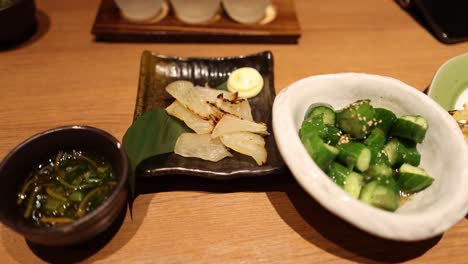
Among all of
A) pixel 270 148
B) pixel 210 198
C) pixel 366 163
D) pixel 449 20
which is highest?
pixel 449 20

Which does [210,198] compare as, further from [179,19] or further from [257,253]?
[179,19]

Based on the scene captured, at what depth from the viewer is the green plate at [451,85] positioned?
5.22 feet

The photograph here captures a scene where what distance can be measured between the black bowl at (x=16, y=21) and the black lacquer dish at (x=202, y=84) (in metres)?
0.66

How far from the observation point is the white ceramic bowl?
1092 mm

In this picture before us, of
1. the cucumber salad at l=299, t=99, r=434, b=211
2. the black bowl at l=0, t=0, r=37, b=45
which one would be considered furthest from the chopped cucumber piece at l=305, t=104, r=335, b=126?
the black bowl at l=0, t=0, r=37, b=45

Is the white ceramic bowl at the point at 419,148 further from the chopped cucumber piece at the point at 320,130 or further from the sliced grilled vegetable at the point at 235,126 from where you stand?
the sliced grilled vegetable at the point at 235,126

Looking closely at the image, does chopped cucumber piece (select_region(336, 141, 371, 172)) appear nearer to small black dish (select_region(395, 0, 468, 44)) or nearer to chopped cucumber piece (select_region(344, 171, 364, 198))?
chopped cucumber piece (select_region(344, 171, 364, 198))

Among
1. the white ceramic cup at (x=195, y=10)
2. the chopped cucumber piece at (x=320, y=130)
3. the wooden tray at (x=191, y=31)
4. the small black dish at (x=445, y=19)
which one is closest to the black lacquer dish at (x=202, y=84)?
the chopped cucumber piece at (x=320, y=130)

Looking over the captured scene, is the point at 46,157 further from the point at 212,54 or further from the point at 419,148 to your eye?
the point at 419,148

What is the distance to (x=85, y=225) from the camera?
108 centimetres

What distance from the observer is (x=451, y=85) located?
1644mm

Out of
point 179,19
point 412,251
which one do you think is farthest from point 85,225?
point 179,19

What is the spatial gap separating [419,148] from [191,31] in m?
1.26

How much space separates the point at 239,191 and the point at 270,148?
20 cm
